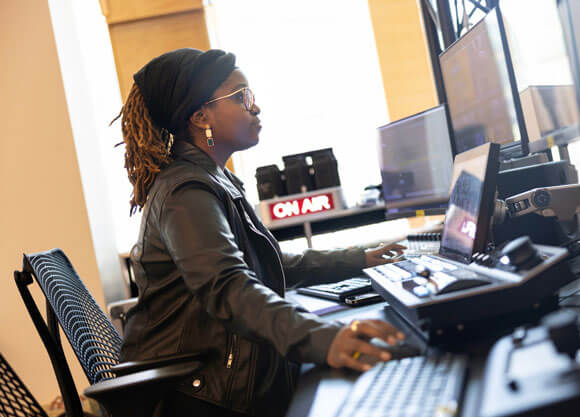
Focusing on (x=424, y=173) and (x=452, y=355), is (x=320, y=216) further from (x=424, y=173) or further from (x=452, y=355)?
(x=452, y=355)

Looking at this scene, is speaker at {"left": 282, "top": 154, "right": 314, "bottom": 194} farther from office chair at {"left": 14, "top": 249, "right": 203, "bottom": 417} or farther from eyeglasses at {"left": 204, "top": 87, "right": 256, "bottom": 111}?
office chair at {"left": 14, "top": 249, "right": 203, "bottom": 417}

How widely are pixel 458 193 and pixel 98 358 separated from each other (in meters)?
0.94

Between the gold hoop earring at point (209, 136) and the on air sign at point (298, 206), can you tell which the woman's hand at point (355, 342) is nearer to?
the gold hoop earring at point (209, 136)

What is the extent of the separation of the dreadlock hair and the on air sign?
176cm

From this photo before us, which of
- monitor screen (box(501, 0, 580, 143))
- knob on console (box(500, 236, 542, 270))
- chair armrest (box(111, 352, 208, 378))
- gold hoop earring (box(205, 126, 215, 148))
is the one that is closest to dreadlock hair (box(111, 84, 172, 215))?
gold hoop earring (box(205, 126, 215, 148))

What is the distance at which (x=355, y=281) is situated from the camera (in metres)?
1.53

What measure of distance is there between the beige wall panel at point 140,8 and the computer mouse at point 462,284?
3.81 m

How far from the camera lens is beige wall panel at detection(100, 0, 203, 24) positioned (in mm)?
4043

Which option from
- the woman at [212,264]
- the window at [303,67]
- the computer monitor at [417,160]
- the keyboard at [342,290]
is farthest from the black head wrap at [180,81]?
the window at [303,67]

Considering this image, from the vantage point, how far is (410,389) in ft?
1.99

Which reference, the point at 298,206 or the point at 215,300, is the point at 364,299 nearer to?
the point at 215,300

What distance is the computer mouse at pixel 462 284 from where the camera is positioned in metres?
0.80

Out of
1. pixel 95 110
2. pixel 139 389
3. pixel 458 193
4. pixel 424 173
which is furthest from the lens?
pixel 95 110

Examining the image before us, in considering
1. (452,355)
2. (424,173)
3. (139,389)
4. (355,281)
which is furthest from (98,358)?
(424,173)
